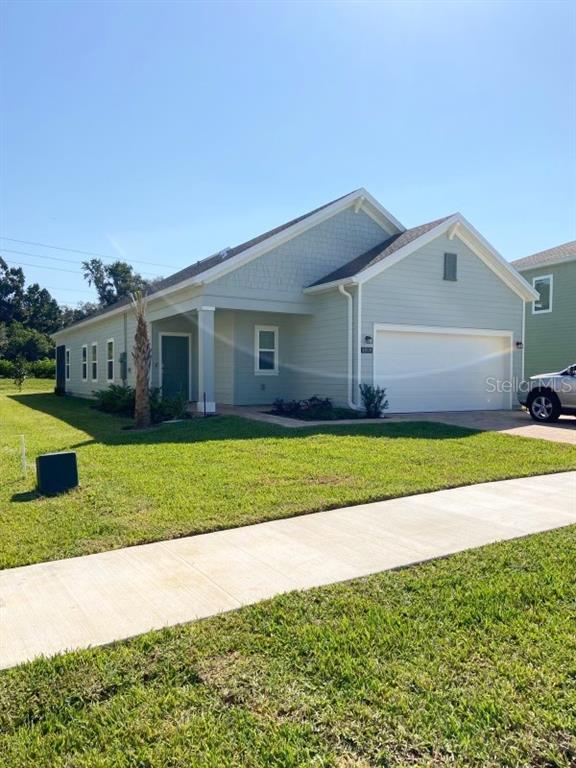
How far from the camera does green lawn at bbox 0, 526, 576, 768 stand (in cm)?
232

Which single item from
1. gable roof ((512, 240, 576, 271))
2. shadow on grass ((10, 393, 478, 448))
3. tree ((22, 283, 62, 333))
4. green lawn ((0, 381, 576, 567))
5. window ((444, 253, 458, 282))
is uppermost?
tree ((22, 283, 62, 333))

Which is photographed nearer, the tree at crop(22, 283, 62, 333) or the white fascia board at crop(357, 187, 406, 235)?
the white fascia board at crop(357, 187, 406, 235)

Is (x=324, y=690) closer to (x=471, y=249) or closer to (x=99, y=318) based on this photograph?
(x=471, y=249)

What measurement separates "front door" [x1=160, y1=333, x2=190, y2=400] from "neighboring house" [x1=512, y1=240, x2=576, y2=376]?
42.4 ft

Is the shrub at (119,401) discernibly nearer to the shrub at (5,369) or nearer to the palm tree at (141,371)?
the palm tree at (141,371)

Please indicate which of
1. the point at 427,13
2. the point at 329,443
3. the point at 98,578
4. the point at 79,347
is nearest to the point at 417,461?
the point at 329,443

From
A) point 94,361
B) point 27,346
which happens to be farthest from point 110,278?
point 94,361

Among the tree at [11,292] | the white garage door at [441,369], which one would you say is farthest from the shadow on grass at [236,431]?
the tree at [11,292]

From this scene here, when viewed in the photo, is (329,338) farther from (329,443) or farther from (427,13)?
(427,13)

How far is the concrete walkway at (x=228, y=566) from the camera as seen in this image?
346 centimetres

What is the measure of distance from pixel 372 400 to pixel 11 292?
6037 centimetres

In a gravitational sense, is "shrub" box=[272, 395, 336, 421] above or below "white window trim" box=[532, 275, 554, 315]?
below

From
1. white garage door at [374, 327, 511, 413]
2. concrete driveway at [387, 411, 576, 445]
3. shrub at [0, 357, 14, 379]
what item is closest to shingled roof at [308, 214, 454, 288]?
white garage door at [374, 327, 511, 413]

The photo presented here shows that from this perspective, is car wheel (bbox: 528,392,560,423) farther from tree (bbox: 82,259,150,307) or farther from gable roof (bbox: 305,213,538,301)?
tree (bbox: 82,259,150,307)
